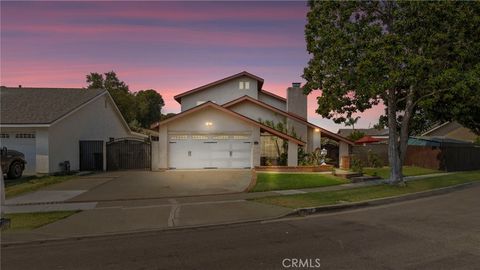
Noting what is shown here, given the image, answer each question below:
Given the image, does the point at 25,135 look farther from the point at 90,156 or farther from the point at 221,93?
the point at 221,93

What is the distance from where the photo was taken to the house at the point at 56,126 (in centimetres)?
2372

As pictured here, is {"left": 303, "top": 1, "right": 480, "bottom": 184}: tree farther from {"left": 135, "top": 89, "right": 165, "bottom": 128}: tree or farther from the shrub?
{"left": 135, "top": 89, "right": 165, "bottom": 128}: tree

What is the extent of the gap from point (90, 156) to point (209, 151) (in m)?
7.97

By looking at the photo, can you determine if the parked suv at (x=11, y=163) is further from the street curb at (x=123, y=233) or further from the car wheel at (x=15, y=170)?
the street curb at (x=123, y=233)

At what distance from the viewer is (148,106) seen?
243 ft

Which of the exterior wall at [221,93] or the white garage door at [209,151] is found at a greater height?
the exterior wall at [221,93]

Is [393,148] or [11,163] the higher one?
[393,148]

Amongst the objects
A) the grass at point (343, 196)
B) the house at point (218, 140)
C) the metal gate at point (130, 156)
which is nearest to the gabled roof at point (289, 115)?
the house at point (218, 140)

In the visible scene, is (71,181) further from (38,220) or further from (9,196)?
(38,220)

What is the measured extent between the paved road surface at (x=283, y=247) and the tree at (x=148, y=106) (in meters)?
61.1

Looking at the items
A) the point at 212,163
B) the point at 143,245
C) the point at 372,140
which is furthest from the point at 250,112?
the point at 143,245

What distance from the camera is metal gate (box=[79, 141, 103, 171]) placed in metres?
27.8

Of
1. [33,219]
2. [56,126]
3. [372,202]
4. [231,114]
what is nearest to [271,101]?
[231,114]

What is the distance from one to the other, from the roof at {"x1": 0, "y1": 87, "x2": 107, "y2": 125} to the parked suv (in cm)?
265
